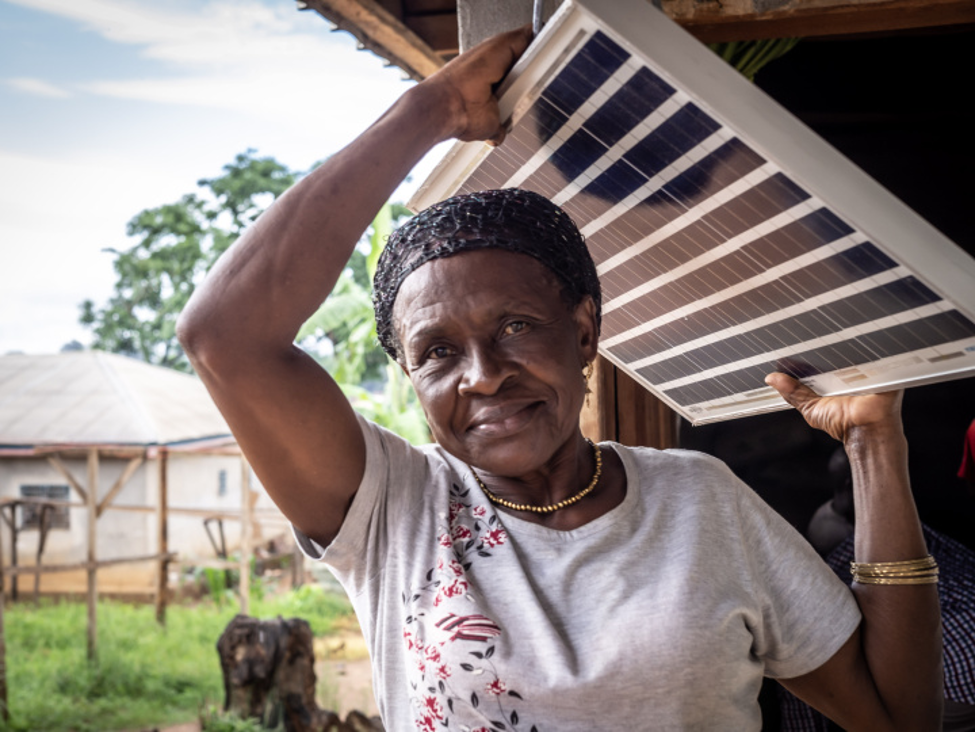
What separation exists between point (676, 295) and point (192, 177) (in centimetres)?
1977

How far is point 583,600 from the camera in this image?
1289 mm

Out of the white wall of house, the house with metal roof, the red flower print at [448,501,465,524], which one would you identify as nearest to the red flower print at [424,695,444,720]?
the red flower print at [448,501,465,524]

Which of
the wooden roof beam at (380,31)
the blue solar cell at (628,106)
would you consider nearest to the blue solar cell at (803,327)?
the blue solar cell at (628,106)

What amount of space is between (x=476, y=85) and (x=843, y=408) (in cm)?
83

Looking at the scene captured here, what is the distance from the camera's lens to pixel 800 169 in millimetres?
1097

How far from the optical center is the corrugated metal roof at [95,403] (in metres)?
14.9

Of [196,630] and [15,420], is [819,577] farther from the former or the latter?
[15,420]

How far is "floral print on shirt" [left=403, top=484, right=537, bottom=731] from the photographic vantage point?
4.04 ft

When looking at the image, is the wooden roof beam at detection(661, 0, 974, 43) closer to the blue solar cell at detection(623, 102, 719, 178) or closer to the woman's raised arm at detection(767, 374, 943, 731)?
the blue solar cell at detection(623, 102, 719, 178)

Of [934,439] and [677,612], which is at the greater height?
[934,439]

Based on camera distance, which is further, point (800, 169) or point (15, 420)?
Result: point (15, 420)

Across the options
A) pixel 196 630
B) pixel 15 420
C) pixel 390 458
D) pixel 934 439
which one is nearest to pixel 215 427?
pixel 15 420

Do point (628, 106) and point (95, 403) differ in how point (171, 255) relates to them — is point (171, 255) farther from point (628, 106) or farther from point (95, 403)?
point (628, 106)

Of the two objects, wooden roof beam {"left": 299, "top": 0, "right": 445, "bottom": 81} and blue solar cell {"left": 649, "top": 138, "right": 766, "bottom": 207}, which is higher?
wooden roof beam {"left": 299, "top": 0, "right": 445, "bottom": 81}
